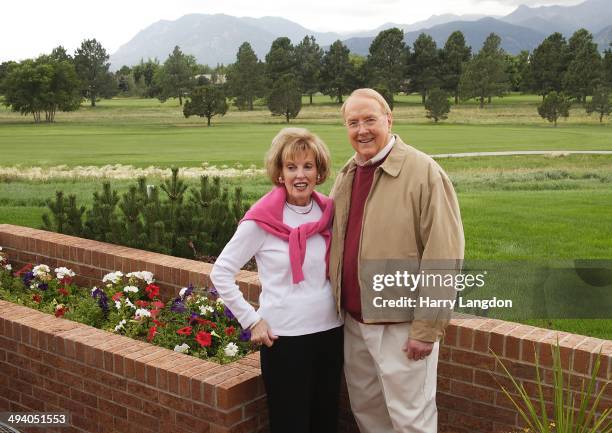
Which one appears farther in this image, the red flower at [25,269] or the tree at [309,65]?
the tree at [309,65]

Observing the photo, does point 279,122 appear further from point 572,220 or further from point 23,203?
point 572,220

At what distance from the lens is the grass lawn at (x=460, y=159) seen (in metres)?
8.14

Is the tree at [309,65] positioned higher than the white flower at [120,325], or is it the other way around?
the tree at [309,65]

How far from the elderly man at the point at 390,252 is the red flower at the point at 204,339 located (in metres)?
1.04

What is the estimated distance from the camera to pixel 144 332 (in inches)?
170

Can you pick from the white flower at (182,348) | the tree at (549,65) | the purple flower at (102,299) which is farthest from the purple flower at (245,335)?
the tree at (549,65)

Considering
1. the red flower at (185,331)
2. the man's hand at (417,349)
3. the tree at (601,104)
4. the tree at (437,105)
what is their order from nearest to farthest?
the man's hand at (417,349), the red flower at (185,331), the tree at (601,104), the tree at (437,105)

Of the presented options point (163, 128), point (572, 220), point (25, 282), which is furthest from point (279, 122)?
point (25, 282)

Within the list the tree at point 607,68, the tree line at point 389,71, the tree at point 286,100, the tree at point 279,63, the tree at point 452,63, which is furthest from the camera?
the tree at point 279,63

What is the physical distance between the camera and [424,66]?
69.6 metres

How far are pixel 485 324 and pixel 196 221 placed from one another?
3.30 meters

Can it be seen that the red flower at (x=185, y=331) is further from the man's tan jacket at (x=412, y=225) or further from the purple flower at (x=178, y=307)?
the man's tan jacket at (x=412, y=225)

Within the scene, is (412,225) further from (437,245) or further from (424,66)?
(424,66)

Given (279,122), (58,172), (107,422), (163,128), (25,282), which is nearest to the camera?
(107,422)
